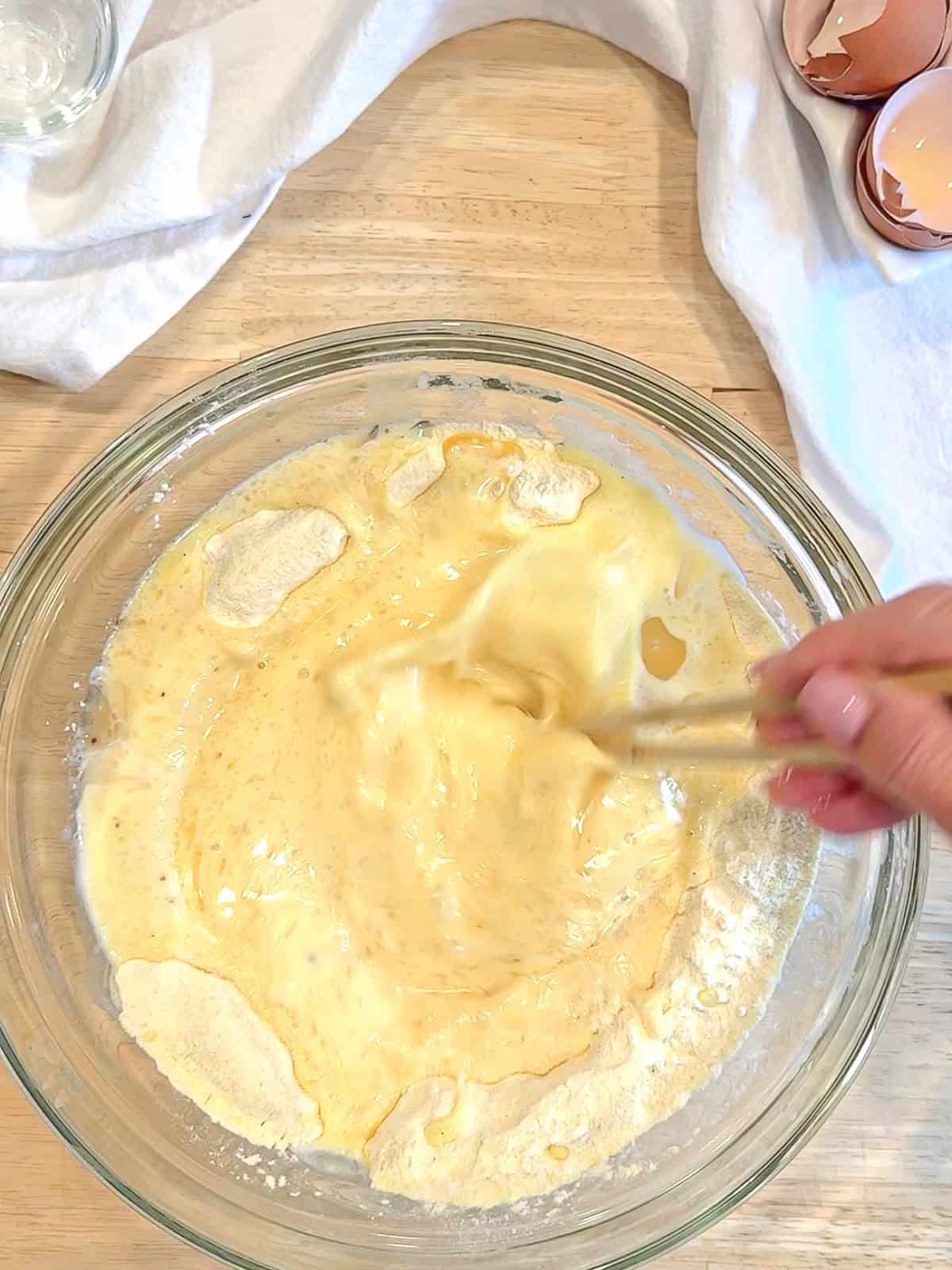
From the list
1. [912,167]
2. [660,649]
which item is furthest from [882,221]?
[660,649]

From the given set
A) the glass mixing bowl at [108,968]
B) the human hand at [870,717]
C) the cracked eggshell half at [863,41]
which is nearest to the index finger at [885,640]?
the human hand at [870,717]

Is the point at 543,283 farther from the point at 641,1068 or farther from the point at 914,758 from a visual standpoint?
the point at 641,1068

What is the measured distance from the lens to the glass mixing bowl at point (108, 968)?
749 mm

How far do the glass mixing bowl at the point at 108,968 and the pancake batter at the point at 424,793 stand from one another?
0.02 metres

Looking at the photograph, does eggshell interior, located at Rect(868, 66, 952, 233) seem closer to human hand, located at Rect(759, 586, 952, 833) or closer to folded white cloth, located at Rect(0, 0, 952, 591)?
folded white cloth, located at Rect(0, 0, 952, 591)

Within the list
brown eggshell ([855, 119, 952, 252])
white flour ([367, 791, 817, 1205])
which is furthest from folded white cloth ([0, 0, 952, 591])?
white flour ([367, 791, 817, 1205])

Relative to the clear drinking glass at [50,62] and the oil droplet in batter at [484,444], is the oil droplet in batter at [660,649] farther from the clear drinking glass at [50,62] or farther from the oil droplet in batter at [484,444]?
the clear drinking glass at [50,62]

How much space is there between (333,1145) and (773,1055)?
1.09 ft

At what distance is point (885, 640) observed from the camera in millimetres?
631

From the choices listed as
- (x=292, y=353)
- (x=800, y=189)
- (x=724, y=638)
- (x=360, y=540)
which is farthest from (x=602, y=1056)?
(x=800, y=189)

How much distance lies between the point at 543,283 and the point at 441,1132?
65 centimetres

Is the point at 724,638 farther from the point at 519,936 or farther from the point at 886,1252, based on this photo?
the point at 886,1252

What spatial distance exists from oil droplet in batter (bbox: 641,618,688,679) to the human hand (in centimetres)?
12

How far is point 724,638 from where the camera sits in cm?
83
